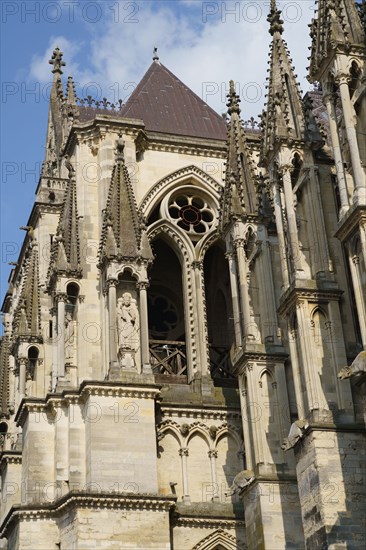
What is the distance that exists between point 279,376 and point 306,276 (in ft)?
9.88

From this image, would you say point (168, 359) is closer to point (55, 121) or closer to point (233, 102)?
point (233, 102)

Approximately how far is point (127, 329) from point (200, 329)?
2.81 m

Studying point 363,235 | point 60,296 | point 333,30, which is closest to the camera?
point 363,235

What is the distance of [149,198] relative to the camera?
1110 inches

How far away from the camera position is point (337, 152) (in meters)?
19.3

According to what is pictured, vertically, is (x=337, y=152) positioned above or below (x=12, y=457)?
above

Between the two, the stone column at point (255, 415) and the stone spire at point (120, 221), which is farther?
the stone spire at point (120, 221)

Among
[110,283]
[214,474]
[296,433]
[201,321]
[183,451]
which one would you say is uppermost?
[201,321]

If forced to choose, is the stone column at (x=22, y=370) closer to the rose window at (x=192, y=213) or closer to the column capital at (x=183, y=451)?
the rose window at (x=192, y=213)

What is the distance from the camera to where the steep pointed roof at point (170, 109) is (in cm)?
3103

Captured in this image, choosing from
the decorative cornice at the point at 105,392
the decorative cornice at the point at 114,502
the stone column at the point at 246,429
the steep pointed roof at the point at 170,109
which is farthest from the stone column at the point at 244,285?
the steep pointed roof at the point at 170,109

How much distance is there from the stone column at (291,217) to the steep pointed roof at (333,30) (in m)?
1.82

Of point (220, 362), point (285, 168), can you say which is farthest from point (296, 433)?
point (220, 362)

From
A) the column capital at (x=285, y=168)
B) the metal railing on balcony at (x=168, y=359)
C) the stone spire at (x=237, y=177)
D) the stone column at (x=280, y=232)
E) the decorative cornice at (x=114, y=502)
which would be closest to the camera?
the stone column at (x=280, y=232)
